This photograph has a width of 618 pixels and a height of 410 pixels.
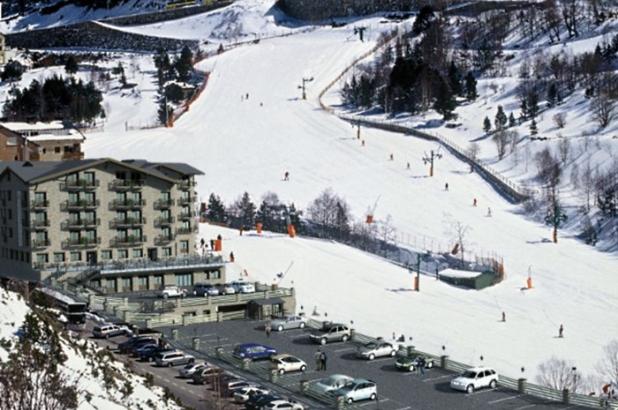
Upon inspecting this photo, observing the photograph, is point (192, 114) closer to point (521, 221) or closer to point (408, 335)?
point (521, 221)

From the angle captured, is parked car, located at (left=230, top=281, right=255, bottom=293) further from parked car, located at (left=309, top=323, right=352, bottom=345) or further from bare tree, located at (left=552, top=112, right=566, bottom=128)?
bare tree, located at (left=552, top=112, right=566, bottom=128)

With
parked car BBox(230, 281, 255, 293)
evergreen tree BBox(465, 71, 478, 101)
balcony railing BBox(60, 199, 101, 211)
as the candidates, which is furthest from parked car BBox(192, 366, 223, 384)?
evergreen tree BBox(465, 71, 478, 101)

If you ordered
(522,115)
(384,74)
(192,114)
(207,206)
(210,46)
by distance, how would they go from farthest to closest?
(210,46), (384,74), (192,114), (522,115), (207,206)

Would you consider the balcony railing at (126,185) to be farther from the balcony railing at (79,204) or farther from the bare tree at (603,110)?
the bare tree at (603,110)

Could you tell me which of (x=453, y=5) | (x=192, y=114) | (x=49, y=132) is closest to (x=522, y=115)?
(x=192, y=114)

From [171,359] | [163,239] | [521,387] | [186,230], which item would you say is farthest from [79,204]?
[521,387]
